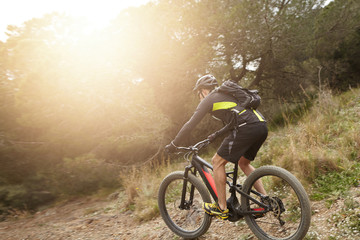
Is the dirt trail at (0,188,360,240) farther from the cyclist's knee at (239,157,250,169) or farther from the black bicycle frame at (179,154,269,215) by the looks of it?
the cyclist's knee at (239,157,250,169)

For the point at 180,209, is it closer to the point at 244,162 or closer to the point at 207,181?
the point at 207,181

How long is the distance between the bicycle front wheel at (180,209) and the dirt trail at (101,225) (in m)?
0.18

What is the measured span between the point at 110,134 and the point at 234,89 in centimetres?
614

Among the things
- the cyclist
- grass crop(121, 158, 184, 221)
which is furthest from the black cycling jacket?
grass crop(121, 158, 184, 221)

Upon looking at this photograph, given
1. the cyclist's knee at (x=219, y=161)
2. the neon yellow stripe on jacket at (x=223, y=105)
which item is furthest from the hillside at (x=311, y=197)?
the neon yellow stripe on jacket at (x=223, y=105)

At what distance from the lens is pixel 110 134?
311 inches

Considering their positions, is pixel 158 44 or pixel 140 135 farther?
pixel 158 44

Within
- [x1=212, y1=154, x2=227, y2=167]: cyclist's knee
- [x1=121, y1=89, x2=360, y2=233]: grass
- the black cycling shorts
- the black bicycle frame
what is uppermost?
the black cycling shorts

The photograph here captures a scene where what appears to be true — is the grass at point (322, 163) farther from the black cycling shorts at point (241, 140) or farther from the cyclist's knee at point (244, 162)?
the black cycling shorts at point (241, 140)

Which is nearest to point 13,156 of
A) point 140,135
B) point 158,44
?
point 140,135

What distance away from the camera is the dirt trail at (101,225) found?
280cm

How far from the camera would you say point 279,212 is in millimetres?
2424

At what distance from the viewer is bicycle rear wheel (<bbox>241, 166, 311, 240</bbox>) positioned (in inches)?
87.7

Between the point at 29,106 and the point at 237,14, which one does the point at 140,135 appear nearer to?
the point at 29,106
